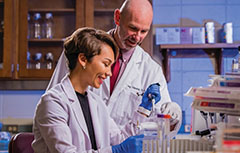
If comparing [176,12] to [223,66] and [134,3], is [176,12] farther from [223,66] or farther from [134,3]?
[134,3]

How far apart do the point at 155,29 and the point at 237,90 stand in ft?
7.80

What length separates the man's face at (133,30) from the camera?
7.22 ft

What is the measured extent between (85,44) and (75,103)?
0.25 metres

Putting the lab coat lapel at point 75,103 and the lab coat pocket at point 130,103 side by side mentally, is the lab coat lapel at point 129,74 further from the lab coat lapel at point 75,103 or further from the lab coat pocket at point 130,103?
the lab coat lapel at point 75,103

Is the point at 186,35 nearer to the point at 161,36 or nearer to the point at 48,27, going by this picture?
the point at 161,36

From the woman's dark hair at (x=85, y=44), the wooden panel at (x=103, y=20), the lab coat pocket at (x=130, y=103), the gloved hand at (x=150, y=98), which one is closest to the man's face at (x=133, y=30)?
the lab coat pocket at (x=130, y=103)

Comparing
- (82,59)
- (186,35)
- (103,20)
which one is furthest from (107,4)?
(82,59)

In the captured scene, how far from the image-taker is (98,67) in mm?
1626

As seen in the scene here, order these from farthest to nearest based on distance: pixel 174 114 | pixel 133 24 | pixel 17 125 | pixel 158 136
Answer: pixel 17 125 → pixel 133 24 → pixel 174 114 → pixel 158 136

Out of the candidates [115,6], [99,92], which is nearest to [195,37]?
[115,6]

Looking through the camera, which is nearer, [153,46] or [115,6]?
Answer: [115,6]

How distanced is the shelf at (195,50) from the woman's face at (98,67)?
5.43ft

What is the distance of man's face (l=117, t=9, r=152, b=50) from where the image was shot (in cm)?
220

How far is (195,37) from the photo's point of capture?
3258 millimetres
